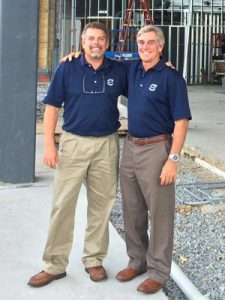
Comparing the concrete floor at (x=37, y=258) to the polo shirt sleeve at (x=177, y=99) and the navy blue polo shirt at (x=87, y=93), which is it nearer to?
the navy blue polo shirt at (x=87, y=93)

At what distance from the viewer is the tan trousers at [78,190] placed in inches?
149

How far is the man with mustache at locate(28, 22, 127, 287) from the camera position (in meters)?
3.72

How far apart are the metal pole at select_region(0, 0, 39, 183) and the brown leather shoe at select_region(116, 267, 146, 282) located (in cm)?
301

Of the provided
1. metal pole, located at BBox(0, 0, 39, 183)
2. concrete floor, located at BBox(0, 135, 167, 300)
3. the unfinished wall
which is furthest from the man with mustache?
the unfinished wall

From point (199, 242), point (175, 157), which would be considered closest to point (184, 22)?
point (199, 242)

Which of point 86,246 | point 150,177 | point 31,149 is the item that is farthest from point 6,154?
point 150,177

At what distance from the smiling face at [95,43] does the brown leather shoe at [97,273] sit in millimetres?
1542

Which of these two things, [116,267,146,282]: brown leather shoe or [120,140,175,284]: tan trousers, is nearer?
[120,140,175,284]: tan trousers

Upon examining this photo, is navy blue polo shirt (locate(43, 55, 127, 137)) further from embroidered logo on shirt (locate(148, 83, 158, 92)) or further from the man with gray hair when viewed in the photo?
embroidered logo on shirt (locate(148, 83, 158, 92))

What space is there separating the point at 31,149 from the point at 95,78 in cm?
311

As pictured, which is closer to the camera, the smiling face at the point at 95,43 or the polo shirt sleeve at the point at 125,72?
the smiling face at the point at 95,43

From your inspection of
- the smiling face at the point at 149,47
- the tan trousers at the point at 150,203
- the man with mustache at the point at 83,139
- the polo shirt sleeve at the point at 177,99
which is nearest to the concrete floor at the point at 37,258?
the man with mustache at the point at 83,139

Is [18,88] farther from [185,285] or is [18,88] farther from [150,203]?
[185,285]

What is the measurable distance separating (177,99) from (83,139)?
2.38ft
